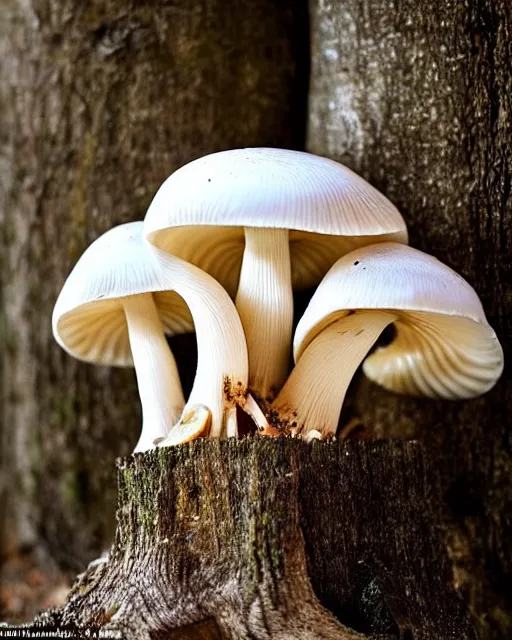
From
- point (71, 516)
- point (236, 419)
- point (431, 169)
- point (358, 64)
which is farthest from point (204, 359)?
point (71, 516)

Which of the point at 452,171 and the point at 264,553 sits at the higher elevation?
the point at 452,171

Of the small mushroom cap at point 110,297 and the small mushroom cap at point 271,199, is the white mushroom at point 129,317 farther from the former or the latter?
the small mushroom cap at point 271,199

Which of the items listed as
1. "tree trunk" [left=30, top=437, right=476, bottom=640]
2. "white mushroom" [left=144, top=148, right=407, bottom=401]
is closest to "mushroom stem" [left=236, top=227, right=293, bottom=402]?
"white mushroom" [left=144, top=148, right=407, bottom=401]

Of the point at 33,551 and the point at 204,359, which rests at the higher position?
the point at 204,359

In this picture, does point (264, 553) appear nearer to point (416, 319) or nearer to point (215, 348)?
point (215, 348)

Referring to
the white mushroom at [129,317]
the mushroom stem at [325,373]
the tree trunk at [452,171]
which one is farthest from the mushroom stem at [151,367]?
the tree trunk at [452,171]

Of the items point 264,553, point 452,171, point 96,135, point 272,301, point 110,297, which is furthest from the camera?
point 96,135

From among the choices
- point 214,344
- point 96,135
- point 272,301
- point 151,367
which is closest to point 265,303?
point 272,301

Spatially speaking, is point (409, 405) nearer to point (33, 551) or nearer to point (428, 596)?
point (428, 596)
